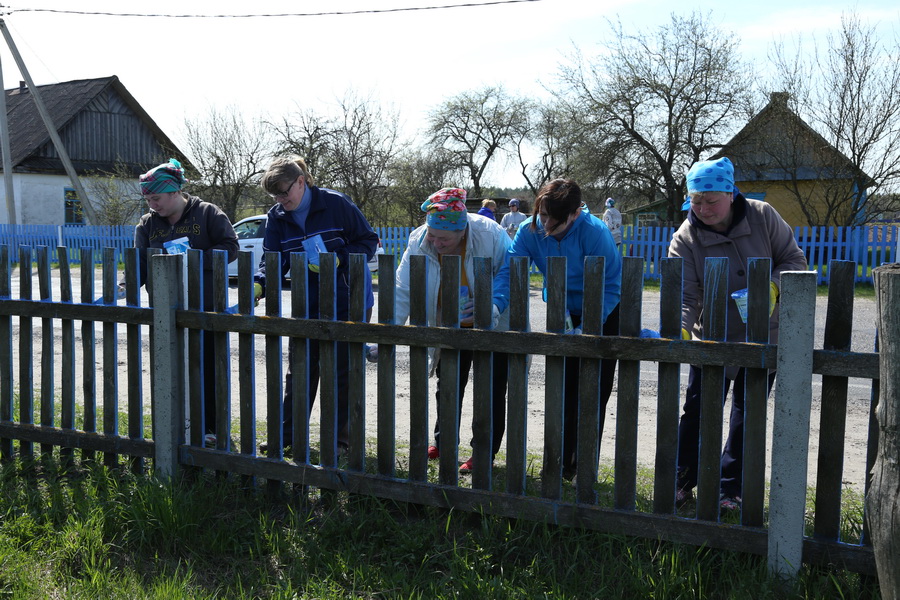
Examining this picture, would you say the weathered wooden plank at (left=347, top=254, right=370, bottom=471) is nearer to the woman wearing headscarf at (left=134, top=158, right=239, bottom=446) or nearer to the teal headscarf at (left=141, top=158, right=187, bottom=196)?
the woman wearing headscarf at (left=134, top=158, right=239, bottom=446)

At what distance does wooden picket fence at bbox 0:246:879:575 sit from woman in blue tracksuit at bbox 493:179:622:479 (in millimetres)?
426

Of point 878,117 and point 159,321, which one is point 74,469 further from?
point 878,117

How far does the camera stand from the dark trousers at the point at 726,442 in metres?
3.41

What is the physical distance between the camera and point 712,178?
3.39 meters

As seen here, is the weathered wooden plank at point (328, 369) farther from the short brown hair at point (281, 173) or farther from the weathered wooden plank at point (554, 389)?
the weathered wooden plank at point (554, 389)

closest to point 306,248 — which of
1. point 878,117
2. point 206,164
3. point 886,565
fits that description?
point 886,565

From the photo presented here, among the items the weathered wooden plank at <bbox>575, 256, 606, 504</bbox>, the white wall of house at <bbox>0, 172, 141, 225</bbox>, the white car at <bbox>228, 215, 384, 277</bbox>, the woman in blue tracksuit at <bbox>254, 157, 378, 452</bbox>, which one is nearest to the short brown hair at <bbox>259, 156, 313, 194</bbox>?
the woman in blue tracksuit at <bbox>254, 157, 378, 452</bbox>

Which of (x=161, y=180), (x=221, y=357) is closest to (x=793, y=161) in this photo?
(x=161, y=180)

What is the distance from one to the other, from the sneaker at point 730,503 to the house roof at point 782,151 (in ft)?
59.7

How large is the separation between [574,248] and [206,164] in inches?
1058

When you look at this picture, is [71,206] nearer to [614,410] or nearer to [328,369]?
[614,410]

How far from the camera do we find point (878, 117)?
18.4m

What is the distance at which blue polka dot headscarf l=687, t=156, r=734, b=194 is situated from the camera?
338 cm

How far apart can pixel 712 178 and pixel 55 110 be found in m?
40.0
